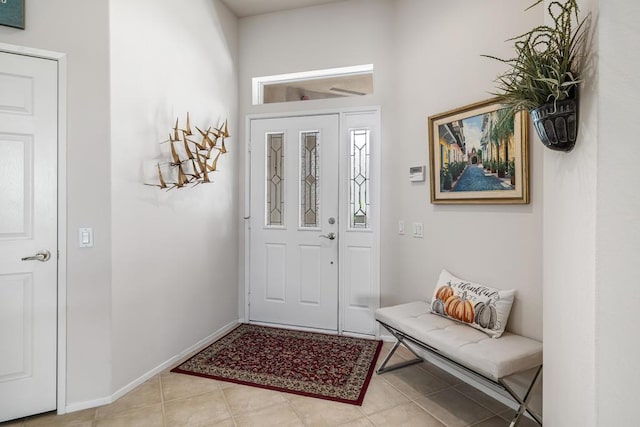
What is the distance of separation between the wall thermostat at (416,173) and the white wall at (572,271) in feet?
4.33

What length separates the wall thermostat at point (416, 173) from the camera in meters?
2.88

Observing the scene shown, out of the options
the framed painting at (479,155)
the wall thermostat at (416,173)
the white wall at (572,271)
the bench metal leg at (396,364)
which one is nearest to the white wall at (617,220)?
the white wall at (572,271)

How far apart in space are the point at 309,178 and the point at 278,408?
211 centimetres

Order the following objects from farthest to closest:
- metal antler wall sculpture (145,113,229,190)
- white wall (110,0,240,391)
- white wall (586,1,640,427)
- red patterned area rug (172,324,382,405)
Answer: metal antler wall sculpture (145,113,229,190) → red patterned area rug (172,324,382,405) → white wall (110,0,240,391) → white wall (586,1,640,427)

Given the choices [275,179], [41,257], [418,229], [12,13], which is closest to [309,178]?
[275,179]

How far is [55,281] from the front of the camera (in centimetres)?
208

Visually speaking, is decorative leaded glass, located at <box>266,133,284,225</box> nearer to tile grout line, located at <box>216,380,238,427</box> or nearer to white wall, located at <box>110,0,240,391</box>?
white wall, located at <box>110,0,240,391</box>

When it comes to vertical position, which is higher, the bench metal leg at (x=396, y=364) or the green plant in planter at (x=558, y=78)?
the green plant in planter at (x=558, y=78)

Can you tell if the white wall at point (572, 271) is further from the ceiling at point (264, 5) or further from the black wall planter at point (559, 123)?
the ceiling at point (264, 5)

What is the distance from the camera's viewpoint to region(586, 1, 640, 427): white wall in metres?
1.12

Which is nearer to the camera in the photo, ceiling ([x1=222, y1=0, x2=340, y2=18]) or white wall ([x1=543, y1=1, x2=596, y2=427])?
white wall ([x1=543, y1=1, x2=596, y2=427])

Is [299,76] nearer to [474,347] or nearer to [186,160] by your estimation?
[186,160]

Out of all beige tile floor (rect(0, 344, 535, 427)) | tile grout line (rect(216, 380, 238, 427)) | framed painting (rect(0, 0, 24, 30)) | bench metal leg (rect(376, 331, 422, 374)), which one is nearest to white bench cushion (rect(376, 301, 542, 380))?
bench metal leg (rect(376, 331, 422, 374))

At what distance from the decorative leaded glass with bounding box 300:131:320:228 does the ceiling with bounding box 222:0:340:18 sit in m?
1.29
